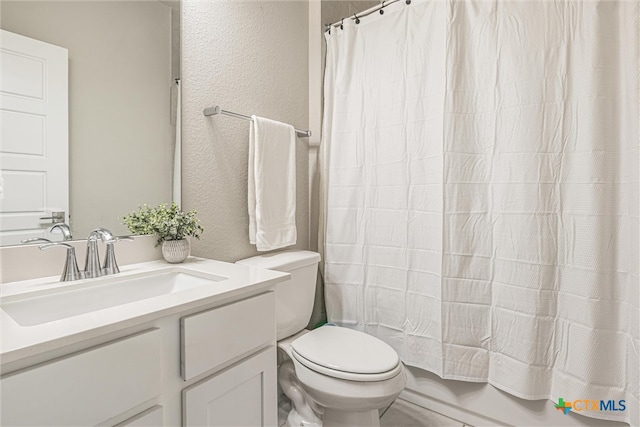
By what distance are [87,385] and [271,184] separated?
110 cm

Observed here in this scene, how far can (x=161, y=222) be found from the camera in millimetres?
1226

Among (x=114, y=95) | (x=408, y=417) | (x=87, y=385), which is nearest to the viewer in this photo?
(x=87, y=385)

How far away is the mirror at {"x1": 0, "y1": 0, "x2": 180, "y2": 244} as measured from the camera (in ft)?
3.49

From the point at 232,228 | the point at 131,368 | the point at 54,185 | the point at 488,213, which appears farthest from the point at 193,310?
the point at 488,213

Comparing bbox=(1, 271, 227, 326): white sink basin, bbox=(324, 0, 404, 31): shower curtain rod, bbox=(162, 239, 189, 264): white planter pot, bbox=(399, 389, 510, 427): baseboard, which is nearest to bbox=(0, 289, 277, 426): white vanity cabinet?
bbox=(1, 271, 227, 326): white sink basin

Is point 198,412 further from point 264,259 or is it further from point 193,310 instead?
point 264,259

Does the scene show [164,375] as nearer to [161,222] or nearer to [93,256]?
[93,256]

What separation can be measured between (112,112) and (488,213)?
1.49 meters

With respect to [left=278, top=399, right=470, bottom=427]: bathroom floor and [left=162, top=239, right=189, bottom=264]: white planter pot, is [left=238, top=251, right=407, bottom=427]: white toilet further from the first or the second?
[left=162, top=239, right=189, bottom=264]: white planter pot

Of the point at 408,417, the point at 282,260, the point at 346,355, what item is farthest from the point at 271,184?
the point at 408,417

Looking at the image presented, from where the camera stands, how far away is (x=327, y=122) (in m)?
1.94

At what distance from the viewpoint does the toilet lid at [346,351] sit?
1.25 m

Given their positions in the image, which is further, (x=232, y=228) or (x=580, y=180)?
(x=232, y=228)

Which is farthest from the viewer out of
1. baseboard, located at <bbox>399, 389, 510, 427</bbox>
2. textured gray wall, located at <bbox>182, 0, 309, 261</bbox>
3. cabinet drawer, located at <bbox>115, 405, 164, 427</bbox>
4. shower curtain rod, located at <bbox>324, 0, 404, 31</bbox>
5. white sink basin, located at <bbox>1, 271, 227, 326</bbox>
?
shower curtain rod, located at <bbox>324, 0, 404, 31</bbox>
